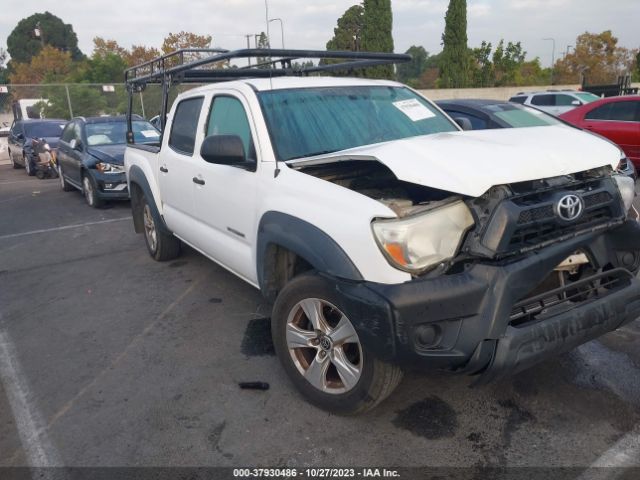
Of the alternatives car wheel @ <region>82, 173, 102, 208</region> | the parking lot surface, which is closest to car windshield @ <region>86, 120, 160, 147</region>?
A: car wheel @ <region>82, 173, 102, 208</region>

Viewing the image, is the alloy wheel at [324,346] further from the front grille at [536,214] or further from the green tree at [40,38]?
the green tree at [40,38]

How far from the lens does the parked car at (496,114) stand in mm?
7211

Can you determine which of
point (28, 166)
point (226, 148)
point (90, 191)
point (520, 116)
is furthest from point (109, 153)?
point (28, 166)

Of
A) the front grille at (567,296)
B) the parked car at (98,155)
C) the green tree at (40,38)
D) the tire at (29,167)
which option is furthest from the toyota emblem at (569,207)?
the green tree at (40,38)

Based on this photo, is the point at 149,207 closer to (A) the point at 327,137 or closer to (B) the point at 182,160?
(B) the point at 182,160

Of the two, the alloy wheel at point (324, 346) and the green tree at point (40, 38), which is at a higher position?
the green tree at point (40, 38)

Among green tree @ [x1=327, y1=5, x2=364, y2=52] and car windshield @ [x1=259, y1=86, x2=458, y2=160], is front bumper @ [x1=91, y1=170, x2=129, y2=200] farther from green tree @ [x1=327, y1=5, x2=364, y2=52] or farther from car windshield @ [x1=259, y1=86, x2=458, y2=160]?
green tree @ [x1=327, y1=5, x2=364, y2=52]

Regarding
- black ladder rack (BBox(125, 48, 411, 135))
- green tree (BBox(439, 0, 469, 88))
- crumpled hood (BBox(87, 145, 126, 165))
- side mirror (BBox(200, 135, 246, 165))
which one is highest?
green tree (BBox(439, 0, 469, 88))

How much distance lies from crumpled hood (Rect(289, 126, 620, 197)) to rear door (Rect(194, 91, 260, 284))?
0.68 m

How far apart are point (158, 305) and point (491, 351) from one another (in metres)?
3.39

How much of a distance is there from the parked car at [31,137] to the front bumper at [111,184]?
230 inches

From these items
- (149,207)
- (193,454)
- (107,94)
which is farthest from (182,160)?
(107,94)

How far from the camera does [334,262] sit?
2.77 m

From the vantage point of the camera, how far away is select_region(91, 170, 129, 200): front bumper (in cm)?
939
